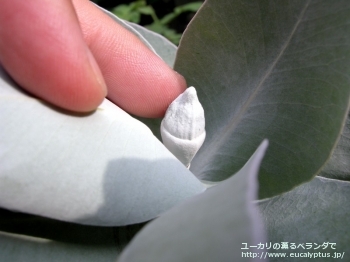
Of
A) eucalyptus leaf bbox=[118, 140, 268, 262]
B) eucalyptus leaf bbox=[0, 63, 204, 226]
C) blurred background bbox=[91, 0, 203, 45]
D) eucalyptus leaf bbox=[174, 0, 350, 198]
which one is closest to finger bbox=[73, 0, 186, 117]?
eucalyptus leaf bbox=[174, 0, 350, 198]

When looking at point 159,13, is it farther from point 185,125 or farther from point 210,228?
point 210,228

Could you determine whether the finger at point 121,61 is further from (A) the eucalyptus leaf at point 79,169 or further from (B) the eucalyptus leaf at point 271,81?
(A) the eucalyptus leaf at point 79,169

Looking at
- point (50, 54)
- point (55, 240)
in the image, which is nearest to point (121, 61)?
point (50, 54)

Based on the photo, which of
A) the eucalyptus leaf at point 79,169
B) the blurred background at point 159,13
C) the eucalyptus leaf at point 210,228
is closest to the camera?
the eucalyptus leaf at point 210,228

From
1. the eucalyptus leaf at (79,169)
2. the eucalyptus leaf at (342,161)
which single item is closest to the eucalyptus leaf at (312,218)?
→ the eucalyptus leaf at (342,161)

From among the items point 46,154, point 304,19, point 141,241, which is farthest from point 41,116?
point 304,19
